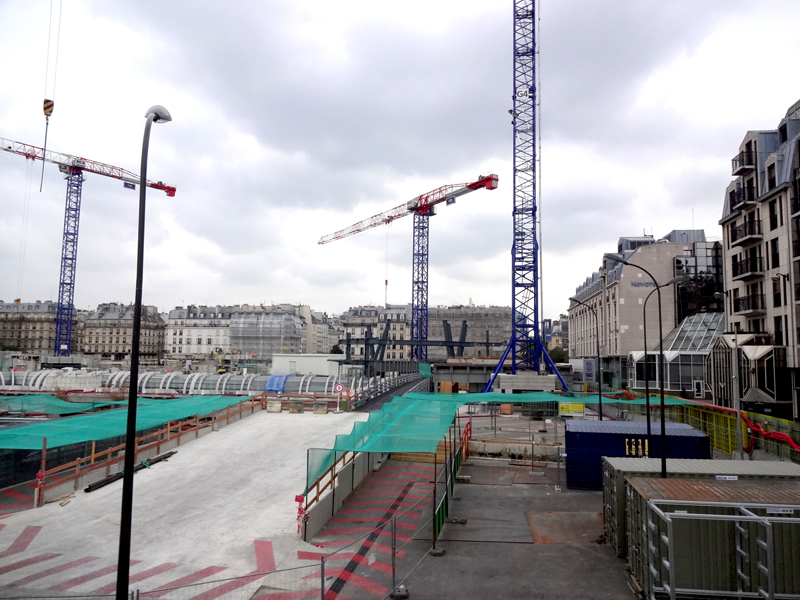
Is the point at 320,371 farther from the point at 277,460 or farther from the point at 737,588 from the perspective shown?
the point at 737,588

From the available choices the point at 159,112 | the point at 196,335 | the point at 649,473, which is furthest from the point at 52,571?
the point at 196,335

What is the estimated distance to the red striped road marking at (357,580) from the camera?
34.9ft

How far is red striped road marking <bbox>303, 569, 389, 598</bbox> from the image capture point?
10.6 metres

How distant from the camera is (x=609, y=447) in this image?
20.0 meters

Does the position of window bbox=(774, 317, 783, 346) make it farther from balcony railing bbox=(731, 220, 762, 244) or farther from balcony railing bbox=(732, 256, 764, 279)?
balcony railing bbox=(731, 220, 762, 244)

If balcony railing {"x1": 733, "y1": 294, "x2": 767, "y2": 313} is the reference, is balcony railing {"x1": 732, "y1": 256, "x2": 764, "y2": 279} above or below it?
above

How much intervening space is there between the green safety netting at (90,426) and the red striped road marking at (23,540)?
2.67 metres

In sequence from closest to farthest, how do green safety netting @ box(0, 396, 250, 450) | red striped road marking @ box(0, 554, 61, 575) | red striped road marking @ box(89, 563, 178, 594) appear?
red striped road marking @ box(89, 563, 178, 594) → red striped road marking @ box(0, 554, 61, 575) → green safety netting @ box(0, 396, 250, 450)

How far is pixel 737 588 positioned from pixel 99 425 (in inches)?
A: 755

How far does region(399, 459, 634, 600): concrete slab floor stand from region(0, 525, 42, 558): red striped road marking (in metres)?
9.10

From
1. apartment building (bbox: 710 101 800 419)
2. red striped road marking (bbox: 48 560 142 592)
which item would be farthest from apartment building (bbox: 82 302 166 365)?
red striped road marking (bbox: 48 560 142 592)

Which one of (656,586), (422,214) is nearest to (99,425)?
(656,586)

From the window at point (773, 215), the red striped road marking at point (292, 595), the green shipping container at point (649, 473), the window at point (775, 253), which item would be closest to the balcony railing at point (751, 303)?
the window at point (775, 253)

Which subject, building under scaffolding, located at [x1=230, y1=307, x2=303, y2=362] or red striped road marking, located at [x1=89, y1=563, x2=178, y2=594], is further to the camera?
building under scaffolding, located at [x1=230, y1=307, x2=303, y2=362]
